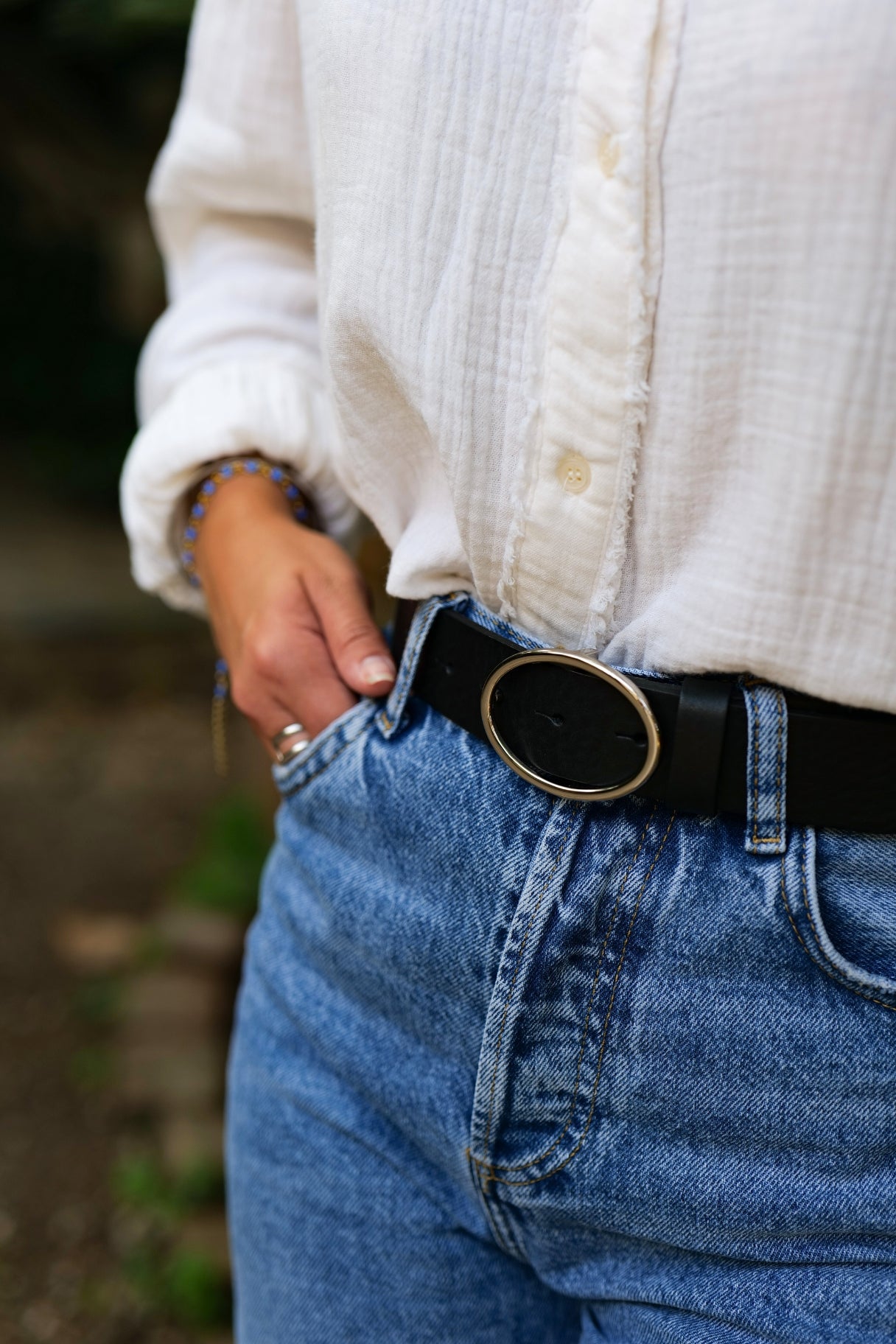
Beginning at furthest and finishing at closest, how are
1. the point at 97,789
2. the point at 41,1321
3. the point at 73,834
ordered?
the point at 97,789, the point at 73,834, the point at 41,1321

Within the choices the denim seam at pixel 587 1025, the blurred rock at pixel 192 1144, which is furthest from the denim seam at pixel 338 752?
the blurred rock at pixel 192 1144

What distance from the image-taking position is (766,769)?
652mm

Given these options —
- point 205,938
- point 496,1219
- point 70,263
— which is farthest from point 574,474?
point 70,263

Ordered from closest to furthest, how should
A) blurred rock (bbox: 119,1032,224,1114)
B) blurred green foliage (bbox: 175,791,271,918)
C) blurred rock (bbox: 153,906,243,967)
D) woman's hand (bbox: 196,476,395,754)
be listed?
woman's hand (bbox: 196,476,395,754) → blurred rock (bbox: 119,1032,224,1114) → blurred rock (bbox: 153,906,243,967) → blurred green foliage (bbox: 175,791,271,918)

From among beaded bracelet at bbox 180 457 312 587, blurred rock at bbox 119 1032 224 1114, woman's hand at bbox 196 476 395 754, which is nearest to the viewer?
woman's hand at bbox 196 476 395 754

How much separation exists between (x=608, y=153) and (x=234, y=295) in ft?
1.79

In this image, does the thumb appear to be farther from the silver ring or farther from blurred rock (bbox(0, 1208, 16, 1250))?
blurred rock (bbox(0, 1208, 16, 1250))

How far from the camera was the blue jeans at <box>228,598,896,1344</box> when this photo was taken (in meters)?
0.67

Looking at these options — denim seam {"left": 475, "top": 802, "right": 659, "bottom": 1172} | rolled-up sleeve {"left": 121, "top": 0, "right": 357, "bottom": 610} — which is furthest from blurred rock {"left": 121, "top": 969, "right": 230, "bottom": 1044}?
denim seam {"left": 475, "top": 802, "right": 659, "bottom": 1172}

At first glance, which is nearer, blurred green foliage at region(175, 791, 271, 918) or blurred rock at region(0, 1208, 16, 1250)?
blurred rock at region(0, 1208, 16, 1250)

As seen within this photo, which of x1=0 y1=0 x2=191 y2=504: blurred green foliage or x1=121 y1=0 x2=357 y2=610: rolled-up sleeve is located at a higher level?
x1=121 y1=0 x2=357 y2=610: rolled-up sleeve

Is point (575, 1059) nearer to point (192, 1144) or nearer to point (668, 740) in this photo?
point (668, 740)

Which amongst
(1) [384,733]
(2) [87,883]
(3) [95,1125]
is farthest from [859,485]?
(2) [87,883]

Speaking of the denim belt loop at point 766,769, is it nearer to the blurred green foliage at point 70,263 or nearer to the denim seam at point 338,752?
the denim seam at point 338,752
